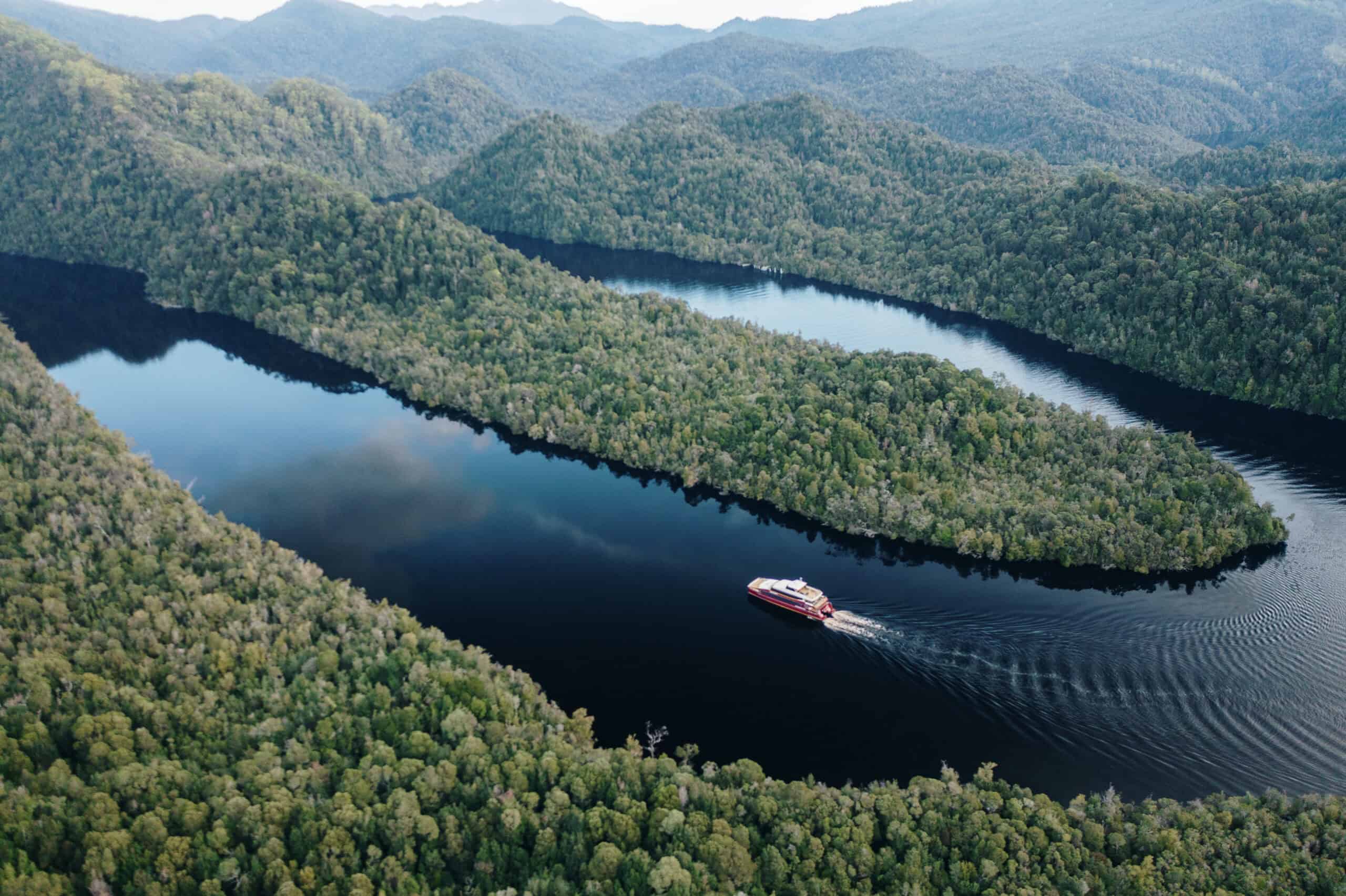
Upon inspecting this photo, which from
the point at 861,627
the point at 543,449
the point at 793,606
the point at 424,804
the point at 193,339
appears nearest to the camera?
the point at 424,804

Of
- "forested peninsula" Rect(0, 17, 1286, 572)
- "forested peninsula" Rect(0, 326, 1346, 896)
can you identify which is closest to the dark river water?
"forested peninsula" Rect(0, 17, 1286, 572)

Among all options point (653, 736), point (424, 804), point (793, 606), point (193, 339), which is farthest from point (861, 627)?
point (193, 339)

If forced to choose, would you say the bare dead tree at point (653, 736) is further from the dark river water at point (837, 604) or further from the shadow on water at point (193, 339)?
the shadow on water at point (193, 339)

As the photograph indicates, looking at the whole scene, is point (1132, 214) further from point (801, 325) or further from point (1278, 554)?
point (1278, 554)

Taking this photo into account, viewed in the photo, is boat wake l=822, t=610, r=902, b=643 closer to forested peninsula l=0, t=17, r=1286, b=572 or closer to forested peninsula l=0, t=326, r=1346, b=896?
forested peninsula l=0, t=326, r=1346, b=896

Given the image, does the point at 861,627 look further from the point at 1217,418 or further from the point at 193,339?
the point at 193,339

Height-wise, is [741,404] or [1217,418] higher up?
[1217,418]
